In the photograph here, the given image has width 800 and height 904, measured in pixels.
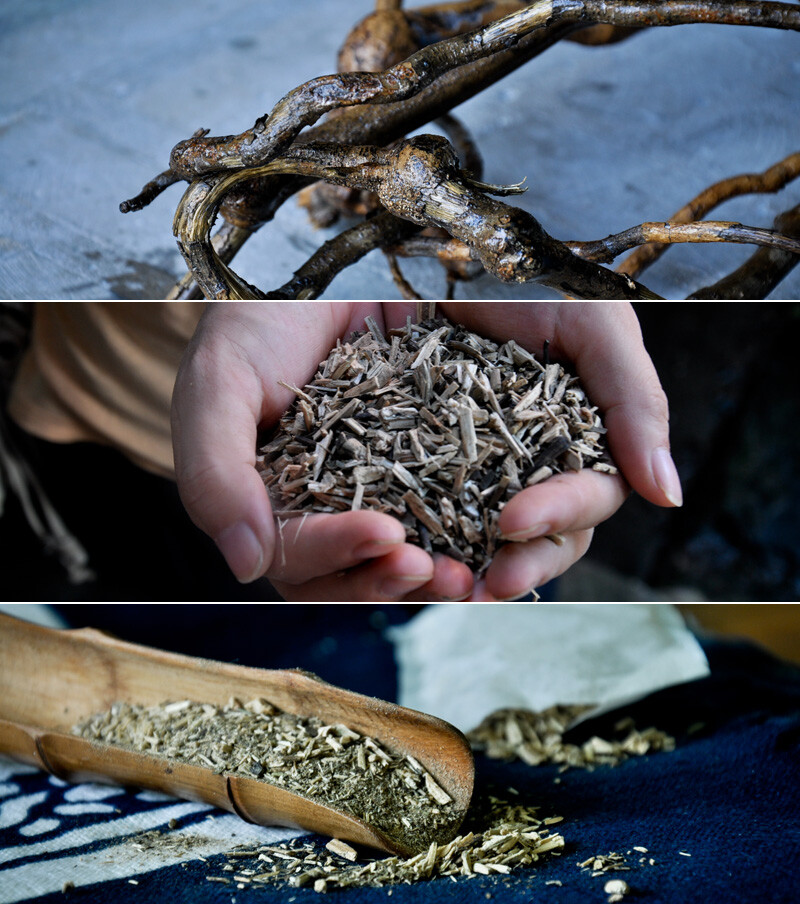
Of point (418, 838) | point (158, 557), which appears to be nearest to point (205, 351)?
point (158, 557)

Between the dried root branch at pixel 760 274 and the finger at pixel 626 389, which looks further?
the dried root branch at pixel 760 274

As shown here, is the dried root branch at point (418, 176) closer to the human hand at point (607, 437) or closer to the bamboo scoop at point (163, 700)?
the human hand at point (607, 437)

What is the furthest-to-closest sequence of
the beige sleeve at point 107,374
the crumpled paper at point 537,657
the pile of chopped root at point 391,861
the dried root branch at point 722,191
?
the dried root branch at point 722,191 < the crumpled paper at point 537,657 < the beige sleeve at point 107,374 < the pile of chopped root at point 391,861

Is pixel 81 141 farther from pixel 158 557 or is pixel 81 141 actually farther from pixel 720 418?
pixel 720 418

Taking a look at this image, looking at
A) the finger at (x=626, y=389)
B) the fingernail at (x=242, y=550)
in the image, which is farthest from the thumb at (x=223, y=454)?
the finger at (x=626, y=389)

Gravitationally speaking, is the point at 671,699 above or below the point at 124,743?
below
